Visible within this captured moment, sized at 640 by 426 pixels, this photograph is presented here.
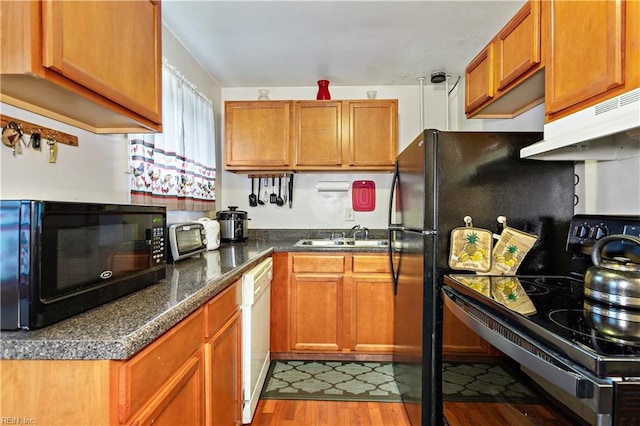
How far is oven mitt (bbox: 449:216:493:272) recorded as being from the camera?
1534 mm

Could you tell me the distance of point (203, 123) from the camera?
2705mm

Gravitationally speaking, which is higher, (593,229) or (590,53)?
(590,53)

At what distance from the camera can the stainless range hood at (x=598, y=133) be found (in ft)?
3.05

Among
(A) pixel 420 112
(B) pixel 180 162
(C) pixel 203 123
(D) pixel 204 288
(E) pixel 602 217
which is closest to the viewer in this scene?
(D) pixel 204 288

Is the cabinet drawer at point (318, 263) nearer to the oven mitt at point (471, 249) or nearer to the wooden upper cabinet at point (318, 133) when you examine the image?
the wooden upper cabinet at point (318, 133)

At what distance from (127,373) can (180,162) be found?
1751 mm

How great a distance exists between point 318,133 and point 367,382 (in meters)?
1.92

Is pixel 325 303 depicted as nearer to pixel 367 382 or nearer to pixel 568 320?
pixel 367 382

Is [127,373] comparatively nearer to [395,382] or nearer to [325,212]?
[395,382]

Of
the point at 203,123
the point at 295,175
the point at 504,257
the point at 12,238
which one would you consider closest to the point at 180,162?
the point at 203,123

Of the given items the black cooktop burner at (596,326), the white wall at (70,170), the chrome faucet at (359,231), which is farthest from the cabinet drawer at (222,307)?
the chrome faucet at (359,231)

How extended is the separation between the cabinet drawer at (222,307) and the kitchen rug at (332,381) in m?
0.90

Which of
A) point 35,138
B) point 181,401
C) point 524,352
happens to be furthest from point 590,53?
point 35,138

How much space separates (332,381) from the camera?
7.54ft
